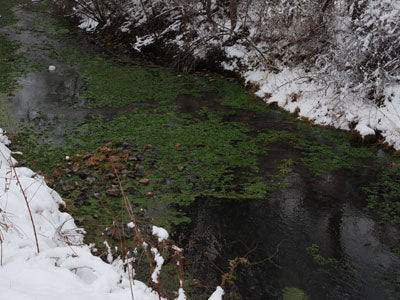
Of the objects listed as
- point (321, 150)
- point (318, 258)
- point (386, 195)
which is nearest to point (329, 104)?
point (321, 150)

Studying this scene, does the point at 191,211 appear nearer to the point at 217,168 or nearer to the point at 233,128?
the point at 217,168

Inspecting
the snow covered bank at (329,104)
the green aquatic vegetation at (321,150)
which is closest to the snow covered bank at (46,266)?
the green aquatic vegetation at (321,150)

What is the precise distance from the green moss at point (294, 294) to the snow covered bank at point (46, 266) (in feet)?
5.17

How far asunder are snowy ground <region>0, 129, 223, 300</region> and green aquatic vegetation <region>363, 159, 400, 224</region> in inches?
143

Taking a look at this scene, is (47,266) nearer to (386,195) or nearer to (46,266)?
(46,266)

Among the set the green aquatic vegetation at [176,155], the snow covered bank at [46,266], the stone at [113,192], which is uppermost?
the green aquatic vegetation at [176,155]

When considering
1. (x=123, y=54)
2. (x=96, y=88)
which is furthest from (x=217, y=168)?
(x=123, y=54)

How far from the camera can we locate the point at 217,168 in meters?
6.49

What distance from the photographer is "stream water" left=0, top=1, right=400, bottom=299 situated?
13.2 ft

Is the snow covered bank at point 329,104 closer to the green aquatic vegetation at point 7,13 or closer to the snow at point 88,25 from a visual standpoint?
the snow at point 88,25

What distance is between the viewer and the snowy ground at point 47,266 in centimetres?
275

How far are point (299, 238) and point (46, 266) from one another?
10.7ft

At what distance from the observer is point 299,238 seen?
479 centimetres

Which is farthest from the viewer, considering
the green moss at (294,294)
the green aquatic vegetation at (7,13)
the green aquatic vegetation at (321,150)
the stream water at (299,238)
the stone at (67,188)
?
the green aquatic vegetation at (7,13)
